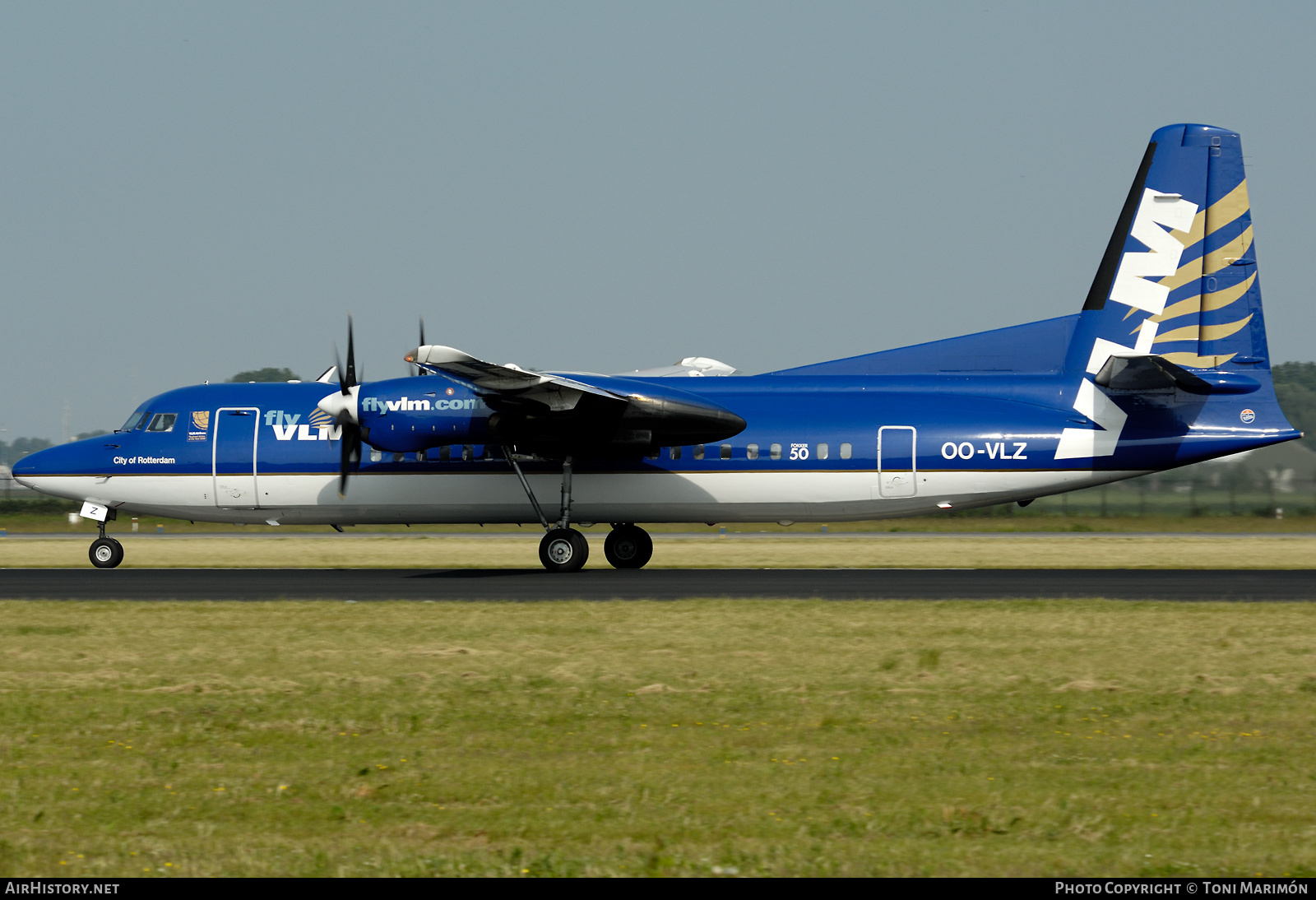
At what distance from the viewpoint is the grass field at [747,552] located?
2800cm

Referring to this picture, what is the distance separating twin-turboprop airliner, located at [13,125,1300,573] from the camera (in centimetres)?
2397

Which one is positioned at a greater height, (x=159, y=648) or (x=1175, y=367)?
(x=1175, y=367)

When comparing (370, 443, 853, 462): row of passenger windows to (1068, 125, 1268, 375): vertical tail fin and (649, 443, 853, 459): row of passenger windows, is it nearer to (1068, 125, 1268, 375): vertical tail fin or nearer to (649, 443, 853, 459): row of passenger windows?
(649, 443, 853, 459): row of passenger windows

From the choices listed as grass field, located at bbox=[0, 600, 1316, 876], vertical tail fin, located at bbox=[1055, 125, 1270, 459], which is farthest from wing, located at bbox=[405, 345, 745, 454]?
grass field, located at bbox=[0, 600, 1316, 876]

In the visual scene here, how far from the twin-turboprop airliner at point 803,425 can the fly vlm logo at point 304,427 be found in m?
0.04

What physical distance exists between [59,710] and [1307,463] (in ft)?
177

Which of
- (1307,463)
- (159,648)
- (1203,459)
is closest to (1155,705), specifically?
(159,648)

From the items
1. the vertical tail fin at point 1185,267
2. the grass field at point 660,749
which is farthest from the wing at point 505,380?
the vertical tail fin at point 1185,267

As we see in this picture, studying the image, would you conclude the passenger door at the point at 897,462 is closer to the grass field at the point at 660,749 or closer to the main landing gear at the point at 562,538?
the main landing gear at the point at 562,538

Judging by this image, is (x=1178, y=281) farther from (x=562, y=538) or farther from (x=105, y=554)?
(x=105, y=554)

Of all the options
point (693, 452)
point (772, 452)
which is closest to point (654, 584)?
point (693, 452)

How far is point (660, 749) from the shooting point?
864cm
